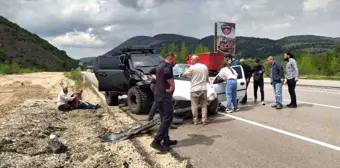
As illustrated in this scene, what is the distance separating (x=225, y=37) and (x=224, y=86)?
1317 inches

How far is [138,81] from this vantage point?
1066cm

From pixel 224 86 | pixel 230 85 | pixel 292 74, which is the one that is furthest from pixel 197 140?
pixel 292 74

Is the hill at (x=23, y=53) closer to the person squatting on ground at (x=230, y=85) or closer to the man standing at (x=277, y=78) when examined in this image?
the person squatting on ground at (x=230, y=85)

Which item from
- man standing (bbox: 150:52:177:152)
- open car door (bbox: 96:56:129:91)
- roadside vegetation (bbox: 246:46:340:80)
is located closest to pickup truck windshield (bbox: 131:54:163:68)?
open car door (bbox: 96:56:129:91)

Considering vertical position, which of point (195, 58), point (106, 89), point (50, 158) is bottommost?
point (50, 158)

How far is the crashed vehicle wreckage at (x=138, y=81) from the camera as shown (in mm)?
9383

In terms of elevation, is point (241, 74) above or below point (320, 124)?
above

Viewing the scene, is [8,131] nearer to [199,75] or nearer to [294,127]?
[199,75]

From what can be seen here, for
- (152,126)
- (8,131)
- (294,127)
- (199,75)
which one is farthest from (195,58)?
(8,131)

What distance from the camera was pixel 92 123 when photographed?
931 cm

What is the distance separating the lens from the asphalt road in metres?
5.36

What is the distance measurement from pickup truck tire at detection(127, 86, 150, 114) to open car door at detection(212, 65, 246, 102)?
2.23 m

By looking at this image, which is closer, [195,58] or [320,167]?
[320,167]

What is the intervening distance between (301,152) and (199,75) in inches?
129
